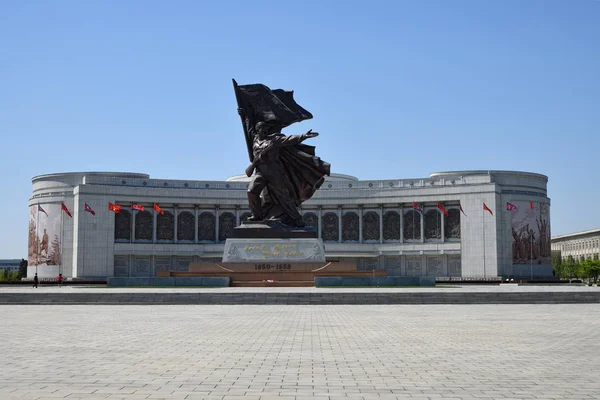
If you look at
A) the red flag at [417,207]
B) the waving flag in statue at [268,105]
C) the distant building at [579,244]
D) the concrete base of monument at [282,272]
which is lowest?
the concrete base of monument at [282,272]

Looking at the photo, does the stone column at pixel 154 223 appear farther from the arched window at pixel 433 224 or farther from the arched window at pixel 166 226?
the arched window at pixel 433 224

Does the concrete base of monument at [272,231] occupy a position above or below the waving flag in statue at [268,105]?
below

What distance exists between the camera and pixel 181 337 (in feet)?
47.1

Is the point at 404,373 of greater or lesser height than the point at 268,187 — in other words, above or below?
below

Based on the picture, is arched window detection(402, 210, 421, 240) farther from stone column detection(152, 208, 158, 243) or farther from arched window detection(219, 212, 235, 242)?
stone column detection(152, 208, 158, 243)

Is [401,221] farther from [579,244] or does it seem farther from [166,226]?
[579,244]

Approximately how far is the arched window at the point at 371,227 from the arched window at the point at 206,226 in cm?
1443

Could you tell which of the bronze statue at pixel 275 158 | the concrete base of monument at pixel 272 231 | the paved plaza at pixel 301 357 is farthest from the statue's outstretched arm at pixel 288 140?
the paved plaza at pixel 301 357

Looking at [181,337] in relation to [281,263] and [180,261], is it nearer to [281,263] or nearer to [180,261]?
[281,263]

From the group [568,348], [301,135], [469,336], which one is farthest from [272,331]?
[301,135]

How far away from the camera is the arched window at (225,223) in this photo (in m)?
72.4

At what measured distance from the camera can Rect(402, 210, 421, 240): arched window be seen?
7006 cm

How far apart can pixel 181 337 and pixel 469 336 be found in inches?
216

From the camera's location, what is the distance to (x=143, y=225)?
7069 centimetres
